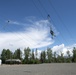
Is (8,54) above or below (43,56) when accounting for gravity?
above

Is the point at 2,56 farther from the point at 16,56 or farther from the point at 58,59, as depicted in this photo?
the point at 58,59

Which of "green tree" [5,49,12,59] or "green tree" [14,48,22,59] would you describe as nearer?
"green tree" [5,49,12,59]

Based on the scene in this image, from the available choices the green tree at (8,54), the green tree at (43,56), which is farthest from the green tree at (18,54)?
the green tree at (43,56)

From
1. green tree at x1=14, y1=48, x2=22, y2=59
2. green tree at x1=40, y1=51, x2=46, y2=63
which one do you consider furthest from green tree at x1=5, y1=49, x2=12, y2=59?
green tree at x1=40, y1=51, x2=46, y2=63

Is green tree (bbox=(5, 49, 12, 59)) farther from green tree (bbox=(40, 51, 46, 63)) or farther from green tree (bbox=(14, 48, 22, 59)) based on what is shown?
green tree (bbox=(40, 51, 46, 63))

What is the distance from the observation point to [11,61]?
524ft

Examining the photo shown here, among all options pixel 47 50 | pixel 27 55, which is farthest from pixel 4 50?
pixel 47 50

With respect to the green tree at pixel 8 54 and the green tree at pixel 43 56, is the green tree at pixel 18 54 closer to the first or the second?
the green tree at pixel 8 54

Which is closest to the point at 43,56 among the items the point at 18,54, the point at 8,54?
the point at 18,54

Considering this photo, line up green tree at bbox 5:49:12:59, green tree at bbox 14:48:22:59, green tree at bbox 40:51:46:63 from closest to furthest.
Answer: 1. green tree at bbox 40:51:46:63
2. green tree at bbox 5:49:12:59
3. green tree at bbox 14:48:22:59

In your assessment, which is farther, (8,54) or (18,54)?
(18,54)

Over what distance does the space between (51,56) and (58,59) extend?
26.9 feet

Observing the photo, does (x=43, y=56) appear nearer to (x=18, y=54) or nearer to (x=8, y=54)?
(x=18, y=54)

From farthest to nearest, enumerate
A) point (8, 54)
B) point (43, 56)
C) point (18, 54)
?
point (18, 54), point (8, 54), point (43, 56)
